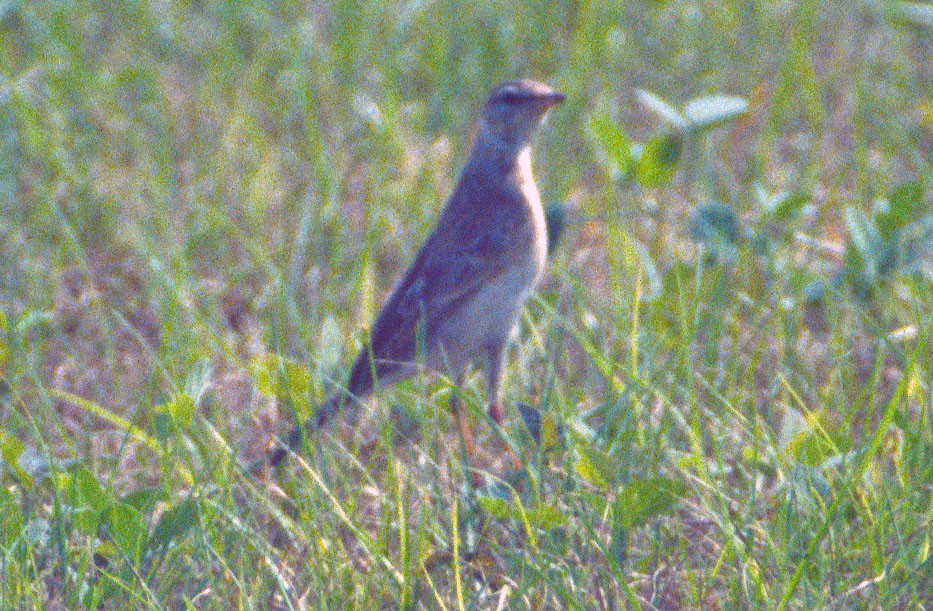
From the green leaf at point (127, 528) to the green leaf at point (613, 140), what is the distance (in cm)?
247

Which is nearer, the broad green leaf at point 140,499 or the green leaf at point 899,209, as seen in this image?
the broad green leaf at point 140,499

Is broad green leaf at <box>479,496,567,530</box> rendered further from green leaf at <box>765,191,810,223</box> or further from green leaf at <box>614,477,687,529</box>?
green leaf at <box>765,191,810,223</box>

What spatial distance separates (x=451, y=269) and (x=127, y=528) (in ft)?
5.28

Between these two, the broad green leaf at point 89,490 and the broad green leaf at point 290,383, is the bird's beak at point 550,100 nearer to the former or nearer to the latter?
the broad green leaf at point 290,383

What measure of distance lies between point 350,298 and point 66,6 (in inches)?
127

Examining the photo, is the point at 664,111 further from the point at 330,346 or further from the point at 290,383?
the point at 290,383

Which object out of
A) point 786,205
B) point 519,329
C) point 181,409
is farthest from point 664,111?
point 181,409

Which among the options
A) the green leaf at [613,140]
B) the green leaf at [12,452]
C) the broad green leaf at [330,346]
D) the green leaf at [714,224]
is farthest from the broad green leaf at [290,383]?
the green leaf at [714,224]

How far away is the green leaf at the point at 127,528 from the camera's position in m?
3.20

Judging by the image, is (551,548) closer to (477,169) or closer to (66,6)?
(477,169)

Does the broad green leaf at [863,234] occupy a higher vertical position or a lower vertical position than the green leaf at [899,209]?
lower

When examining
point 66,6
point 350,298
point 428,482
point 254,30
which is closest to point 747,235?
point 350,298

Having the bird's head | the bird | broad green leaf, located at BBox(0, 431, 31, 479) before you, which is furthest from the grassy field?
the bird's head

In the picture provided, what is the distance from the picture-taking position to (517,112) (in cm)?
478
